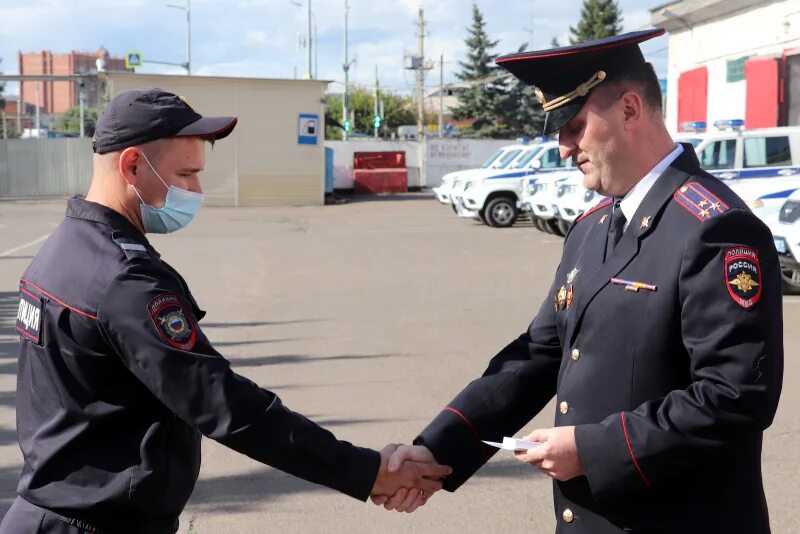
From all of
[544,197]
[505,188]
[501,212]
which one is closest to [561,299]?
[544,197]

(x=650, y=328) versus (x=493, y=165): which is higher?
(x=493, y=165)

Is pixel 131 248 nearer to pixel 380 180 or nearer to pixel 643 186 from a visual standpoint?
pixel 643 186

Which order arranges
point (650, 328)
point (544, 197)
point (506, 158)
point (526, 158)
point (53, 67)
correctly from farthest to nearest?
point (53, 67) → point (506, 158) → point (526, 158) → point (544, 197) → point (650, 328)

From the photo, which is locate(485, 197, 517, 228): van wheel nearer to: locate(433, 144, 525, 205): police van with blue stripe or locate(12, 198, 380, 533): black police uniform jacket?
locate(433, 144, 525, 205): police van with blue stripe

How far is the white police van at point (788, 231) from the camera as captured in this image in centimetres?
1066

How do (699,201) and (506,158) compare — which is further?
(506,158)

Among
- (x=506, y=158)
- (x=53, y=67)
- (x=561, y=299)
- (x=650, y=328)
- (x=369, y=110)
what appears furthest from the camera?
(x=53, y=67)

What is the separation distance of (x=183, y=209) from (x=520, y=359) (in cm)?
109

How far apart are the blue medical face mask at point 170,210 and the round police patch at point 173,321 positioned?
0.34 meters

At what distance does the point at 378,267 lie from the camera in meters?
15.3

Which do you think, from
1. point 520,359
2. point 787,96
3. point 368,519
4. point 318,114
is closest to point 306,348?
point 368,519

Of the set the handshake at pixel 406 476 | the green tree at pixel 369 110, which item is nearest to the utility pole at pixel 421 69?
the green tree at pixel 369 110

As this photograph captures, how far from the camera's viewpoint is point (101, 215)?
2562mm

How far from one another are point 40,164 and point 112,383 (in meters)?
37.2
